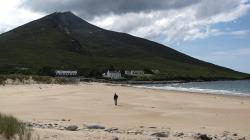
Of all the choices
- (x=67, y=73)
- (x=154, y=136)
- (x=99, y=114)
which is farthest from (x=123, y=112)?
(x=67, y=73)

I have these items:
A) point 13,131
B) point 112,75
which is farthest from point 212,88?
point 13,131

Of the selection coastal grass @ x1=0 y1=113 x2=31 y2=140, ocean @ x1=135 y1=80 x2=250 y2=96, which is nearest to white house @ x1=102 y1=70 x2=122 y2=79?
ocean @ x1=135 y1=80 x2=250 y2=96

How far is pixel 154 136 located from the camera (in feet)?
53.5

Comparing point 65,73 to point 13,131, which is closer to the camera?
point 13,131

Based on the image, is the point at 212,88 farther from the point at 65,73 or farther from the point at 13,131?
the point at 13,131

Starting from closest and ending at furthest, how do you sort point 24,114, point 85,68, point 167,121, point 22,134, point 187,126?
point 22,134 → point 187,126 → point 167,121 → point 24,114 → point 85,68

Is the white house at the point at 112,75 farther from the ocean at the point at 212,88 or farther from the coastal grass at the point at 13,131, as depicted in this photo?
the coastal grass at the point at 13,131

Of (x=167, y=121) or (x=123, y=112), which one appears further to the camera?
(x=123, y=112)

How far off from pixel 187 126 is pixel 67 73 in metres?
148

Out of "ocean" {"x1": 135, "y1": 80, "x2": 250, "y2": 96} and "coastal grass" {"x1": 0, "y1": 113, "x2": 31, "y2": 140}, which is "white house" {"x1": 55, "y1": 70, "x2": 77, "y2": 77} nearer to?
"ocean" {"x1": 135, "y1": 80, "x2": 250, "y2": 96}

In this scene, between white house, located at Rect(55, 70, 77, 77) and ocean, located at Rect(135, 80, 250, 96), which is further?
white house, located at Rect(55, 70, 77, 77)

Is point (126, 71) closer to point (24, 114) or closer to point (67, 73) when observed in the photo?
point (67, 73)

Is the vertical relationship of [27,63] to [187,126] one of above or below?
above

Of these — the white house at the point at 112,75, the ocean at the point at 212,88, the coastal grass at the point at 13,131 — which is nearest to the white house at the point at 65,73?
the white house at the point at 112,75
